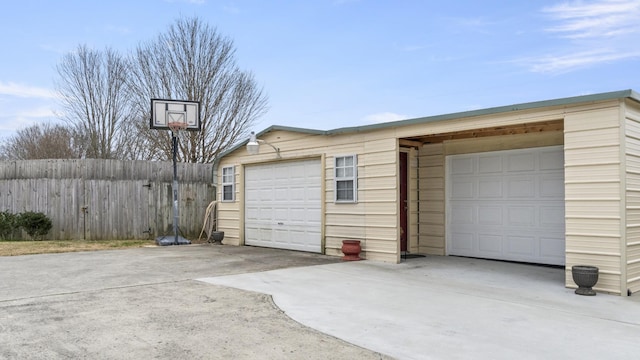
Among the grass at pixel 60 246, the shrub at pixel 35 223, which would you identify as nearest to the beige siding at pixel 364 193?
the grass at pixel 60 246

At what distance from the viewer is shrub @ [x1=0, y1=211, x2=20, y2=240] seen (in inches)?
505

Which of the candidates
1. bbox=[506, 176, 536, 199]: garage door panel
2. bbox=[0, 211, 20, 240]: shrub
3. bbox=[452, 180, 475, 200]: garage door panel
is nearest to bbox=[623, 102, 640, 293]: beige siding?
bbox=[506, 176, 536, 199]: garage door panel

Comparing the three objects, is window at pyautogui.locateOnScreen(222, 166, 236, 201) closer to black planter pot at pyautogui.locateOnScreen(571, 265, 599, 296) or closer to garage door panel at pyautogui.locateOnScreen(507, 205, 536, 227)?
garage door panel at pyautogui.locateOnScreen(507, 205, 536, 227)

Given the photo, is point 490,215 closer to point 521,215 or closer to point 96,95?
point 521,215

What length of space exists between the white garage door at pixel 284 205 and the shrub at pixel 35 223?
564 centimetres

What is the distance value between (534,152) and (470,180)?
1.40m

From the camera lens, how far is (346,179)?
972 cm

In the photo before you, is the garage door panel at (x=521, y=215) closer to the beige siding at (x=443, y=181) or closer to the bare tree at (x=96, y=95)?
the beige siding at (x=443, y=181)

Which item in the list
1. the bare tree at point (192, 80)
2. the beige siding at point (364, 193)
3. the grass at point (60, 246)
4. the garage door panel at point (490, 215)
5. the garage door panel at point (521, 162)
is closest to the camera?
the garage door panel at point (521, 162)

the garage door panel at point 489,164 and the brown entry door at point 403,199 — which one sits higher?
the garage door panel at point 489,164

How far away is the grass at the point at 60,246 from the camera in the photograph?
10625 millimetres

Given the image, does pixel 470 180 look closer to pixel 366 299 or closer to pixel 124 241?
pixel 366 299

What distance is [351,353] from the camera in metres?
3.81

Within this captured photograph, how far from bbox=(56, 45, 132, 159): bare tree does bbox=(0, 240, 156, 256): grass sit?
9.70 m
